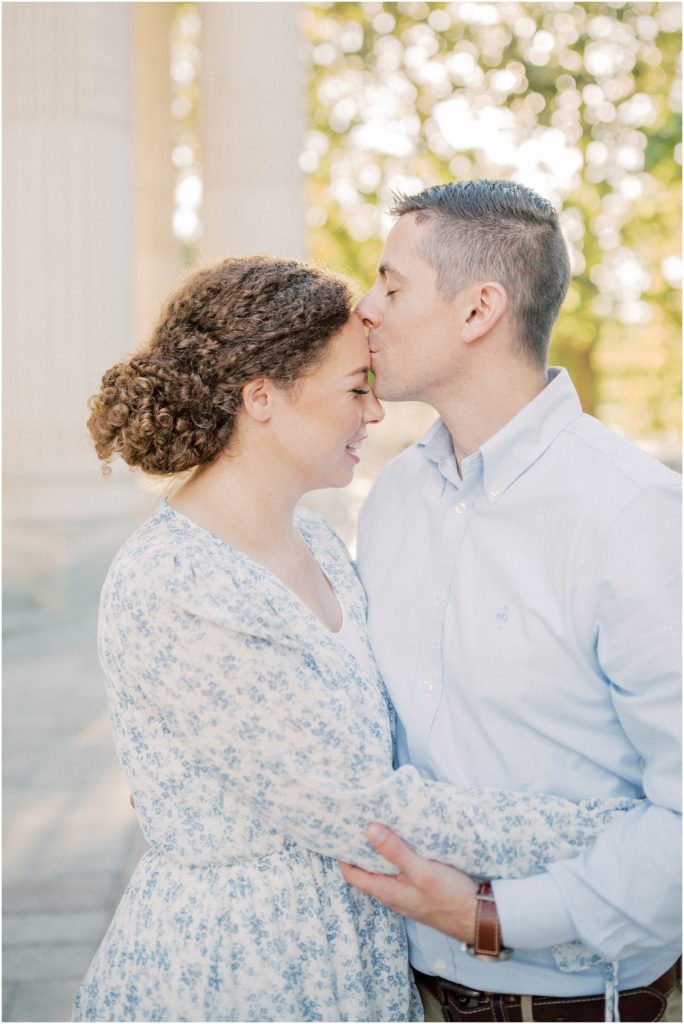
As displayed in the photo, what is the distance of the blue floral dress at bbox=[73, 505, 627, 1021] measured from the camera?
1.72 meters

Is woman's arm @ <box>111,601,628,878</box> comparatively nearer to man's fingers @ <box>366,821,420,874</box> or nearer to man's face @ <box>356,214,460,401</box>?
man's fingers @ <box>366,821,420,874</box>

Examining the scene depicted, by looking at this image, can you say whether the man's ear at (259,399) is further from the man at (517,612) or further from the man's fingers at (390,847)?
the man's fingers at (390,847)

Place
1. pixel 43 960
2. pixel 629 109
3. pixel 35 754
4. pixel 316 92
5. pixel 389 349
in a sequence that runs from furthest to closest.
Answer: pixel 316 92 → pixel 629 109 → pixel 35 754 → pixel 43 960 → pixel 389 349

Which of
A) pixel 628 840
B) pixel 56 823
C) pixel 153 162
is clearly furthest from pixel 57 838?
pixel 153 162

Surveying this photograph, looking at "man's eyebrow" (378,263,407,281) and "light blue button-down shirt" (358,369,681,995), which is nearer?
"light blue button-down shirt" (358,369,681,995)

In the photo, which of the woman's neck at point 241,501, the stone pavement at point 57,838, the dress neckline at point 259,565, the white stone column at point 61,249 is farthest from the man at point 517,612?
the white stone column at point 61,249

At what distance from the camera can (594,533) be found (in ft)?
5.95

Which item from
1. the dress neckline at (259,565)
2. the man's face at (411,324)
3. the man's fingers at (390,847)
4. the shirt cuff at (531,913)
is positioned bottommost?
the shirt cuff at (531,913)

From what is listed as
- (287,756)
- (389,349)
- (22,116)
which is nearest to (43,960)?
(287,756)

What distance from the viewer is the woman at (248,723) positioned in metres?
1.72

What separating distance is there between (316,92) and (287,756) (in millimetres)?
13473

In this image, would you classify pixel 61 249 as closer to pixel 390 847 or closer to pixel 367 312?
pixel 367 312

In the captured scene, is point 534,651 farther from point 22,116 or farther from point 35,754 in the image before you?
point 22,116

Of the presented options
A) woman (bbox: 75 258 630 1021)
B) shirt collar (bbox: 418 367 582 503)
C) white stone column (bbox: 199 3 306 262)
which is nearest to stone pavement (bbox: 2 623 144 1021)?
woman (bbox: 75 258 630 1021)
